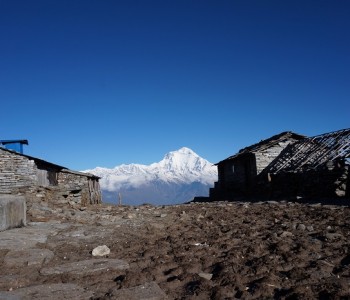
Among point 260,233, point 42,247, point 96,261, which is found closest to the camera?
point 96,261

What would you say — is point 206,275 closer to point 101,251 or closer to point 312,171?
point 101,251

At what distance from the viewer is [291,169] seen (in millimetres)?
22688

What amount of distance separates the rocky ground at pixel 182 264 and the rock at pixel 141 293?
0.01 metres

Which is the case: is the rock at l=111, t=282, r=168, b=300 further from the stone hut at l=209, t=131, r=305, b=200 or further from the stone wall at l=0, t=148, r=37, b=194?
the stone hut at l=209, t=131, r=305, b=200

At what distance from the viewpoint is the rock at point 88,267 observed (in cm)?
488

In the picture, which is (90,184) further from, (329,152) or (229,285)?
(229,285)

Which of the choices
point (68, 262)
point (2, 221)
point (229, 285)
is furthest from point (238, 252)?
point (2, 221)

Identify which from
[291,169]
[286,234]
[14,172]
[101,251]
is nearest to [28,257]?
[101,251]

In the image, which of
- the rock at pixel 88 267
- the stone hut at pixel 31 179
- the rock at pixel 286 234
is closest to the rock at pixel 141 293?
the rock at pixel 88 267

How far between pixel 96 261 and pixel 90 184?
23617mm

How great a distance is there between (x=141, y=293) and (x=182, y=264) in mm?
1190

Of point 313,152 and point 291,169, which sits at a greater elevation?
point 313,152

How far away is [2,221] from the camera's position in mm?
8094

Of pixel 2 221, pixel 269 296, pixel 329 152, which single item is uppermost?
pixel 329 152
